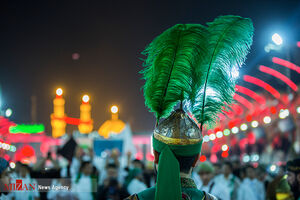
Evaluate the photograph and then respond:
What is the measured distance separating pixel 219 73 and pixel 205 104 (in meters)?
0.35

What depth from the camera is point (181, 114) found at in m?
3.89

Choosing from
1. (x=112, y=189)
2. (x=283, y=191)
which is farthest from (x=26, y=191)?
(x=283, y=191)

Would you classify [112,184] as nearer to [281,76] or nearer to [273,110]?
[281,76]

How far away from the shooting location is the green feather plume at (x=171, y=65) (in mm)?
3719

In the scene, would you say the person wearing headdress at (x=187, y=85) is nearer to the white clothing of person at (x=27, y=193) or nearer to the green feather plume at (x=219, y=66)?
the green feather plume at (x=219, y=66)

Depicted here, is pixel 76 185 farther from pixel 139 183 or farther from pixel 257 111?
pixel 257 111

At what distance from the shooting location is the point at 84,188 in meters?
9.98

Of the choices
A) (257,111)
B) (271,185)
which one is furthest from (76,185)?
(257,111)

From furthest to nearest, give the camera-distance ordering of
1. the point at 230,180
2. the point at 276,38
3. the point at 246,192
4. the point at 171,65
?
the point at 276,38
the point at 230,180
the point at 246,192
the point at 171,65

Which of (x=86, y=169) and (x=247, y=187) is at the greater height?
(x=86, y=169)

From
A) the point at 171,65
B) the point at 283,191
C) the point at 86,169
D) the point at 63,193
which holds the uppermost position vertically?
the point at 171,65

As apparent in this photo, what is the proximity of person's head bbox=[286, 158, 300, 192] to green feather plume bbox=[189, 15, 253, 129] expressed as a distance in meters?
2.77

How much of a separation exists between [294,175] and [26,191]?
19.1ft

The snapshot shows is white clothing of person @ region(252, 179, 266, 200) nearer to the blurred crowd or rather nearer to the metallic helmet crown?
the blurred crowd
